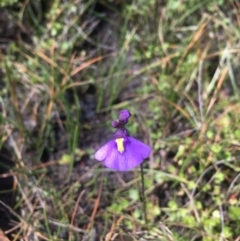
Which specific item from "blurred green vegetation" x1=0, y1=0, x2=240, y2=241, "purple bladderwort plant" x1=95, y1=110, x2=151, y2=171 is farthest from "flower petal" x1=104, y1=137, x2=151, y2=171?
"blurred green vegetation" x1=0, y1=0, x2=240, y2=241

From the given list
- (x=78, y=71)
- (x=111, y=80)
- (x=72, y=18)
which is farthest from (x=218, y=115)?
(x=72, y=18)

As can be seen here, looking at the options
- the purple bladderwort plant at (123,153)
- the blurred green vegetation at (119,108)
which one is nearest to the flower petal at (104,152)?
the purple bladderwort plant at (123,153)

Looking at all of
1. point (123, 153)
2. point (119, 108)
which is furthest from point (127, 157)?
point (119, 108)

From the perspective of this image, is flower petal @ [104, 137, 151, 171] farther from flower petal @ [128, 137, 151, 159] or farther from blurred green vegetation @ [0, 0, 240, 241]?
blurred green vegetation @ [0, 0, 240, 241]

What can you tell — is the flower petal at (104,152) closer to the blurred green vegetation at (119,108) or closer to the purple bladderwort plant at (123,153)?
the purple bladderwort plant at (123,153)

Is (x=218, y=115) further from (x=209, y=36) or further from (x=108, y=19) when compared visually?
(x=108, y=19)

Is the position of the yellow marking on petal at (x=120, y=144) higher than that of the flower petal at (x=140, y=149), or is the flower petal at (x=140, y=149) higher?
the yellow marking on petal at (x=120, y=144)
